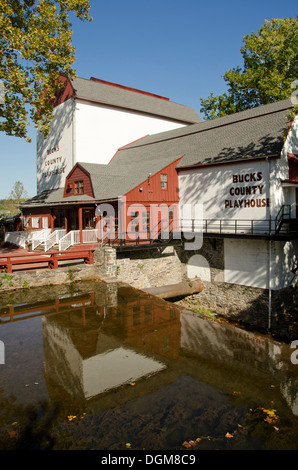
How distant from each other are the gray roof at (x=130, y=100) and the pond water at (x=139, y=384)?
25587 millimetres

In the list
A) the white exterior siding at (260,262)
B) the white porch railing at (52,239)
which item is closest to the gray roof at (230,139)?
the white exterior siding at (260,262)

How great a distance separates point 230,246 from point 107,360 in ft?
42.6

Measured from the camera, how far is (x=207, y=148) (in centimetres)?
2302

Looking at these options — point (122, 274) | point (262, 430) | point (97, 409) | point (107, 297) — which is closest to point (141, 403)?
point (97, 409)

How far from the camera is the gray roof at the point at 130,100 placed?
3203 cm

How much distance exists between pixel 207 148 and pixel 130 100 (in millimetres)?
17314

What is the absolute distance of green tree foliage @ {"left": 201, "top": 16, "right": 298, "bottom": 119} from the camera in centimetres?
3262

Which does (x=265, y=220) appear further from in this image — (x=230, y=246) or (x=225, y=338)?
(x=225, y=338)

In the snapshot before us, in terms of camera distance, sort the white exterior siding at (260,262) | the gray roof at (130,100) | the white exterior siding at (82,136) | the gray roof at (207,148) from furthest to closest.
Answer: the gray roof at (130,100)
the white exterior siding at (82,136)
the gray roof at (207,148)
the white exterior siding at (260,262)

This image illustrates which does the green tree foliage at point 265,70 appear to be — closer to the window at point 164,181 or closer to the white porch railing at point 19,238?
the window at point 164,181

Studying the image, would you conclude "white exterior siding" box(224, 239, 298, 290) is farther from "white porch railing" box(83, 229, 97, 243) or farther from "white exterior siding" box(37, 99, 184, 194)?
"white exterior siding" box(37, 99, 184, 194)

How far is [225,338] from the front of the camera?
10.6 meters

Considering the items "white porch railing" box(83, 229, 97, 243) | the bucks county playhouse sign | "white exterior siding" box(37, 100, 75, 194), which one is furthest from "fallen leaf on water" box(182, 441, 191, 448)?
"white exterior siding" box(37, 100, 75, 194)

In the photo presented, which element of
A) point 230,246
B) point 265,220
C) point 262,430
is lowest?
point 262,430
